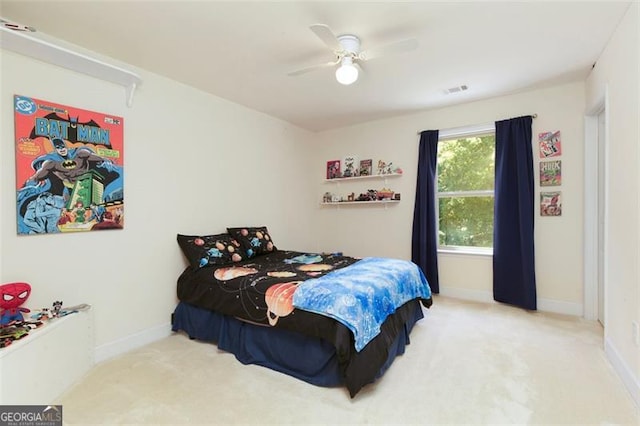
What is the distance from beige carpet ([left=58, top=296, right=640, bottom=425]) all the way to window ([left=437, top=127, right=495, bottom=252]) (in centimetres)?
148

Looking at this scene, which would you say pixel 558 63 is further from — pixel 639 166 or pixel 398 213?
pixel 398 213

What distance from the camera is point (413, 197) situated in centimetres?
423

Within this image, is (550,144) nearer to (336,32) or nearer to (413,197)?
(413,197)

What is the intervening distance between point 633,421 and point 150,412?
8.86 feet

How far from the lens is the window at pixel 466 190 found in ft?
12.6

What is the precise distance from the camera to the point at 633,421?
1.68m

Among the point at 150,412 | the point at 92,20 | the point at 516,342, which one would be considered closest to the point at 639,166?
the point at 516,342

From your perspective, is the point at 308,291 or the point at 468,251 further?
the point at 468,251

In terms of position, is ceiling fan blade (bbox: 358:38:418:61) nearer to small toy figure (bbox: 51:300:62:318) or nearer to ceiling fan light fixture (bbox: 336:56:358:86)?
ceiling fan light fixture (bbox: 336:56:358:86)

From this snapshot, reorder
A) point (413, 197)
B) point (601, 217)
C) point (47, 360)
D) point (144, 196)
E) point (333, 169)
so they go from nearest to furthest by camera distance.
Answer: point (47, 360), point (144, 196), point (601, 217), point (413, 197), point (333, 169)

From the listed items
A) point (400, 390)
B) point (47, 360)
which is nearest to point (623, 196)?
point (400, 390)

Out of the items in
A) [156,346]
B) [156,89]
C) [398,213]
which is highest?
[156,89]

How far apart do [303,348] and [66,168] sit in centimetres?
219

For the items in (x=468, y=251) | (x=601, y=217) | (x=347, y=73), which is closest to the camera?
(x=347, y=73)
